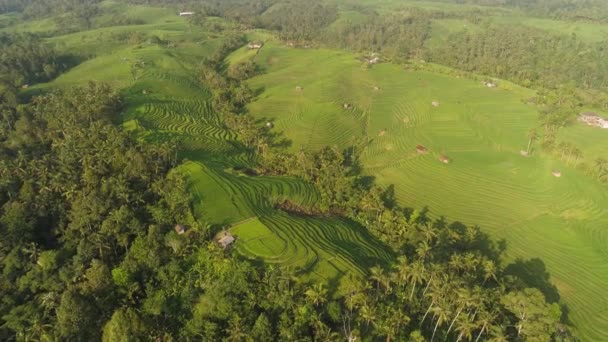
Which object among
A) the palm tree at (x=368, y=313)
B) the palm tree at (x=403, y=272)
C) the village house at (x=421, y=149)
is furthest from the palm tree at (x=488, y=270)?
the village house at (x=421, y=149)

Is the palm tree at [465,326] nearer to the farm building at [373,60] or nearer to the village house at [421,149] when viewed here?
the village house at [421,149]

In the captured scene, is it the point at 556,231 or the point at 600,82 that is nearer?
the point at 556,231

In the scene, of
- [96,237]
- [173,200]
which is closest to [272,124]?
[173,200]

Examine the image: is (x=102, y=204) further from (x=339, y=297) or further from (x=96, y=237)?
(x=339, y=297)

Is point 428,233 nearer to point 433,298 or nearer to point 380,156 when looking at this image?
point 433,298

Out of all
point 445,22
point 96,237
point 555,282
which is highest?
point 445,22

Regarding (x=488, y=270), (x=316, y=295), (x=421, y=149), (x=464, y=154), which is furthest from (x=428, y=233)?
(x=464, y=154)

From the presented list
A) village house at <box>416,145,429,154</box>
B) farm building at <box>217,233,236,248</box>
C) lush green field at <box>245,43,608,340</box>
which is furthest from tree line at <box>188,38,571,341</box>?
village house at <box>416,145,429,154</box>
